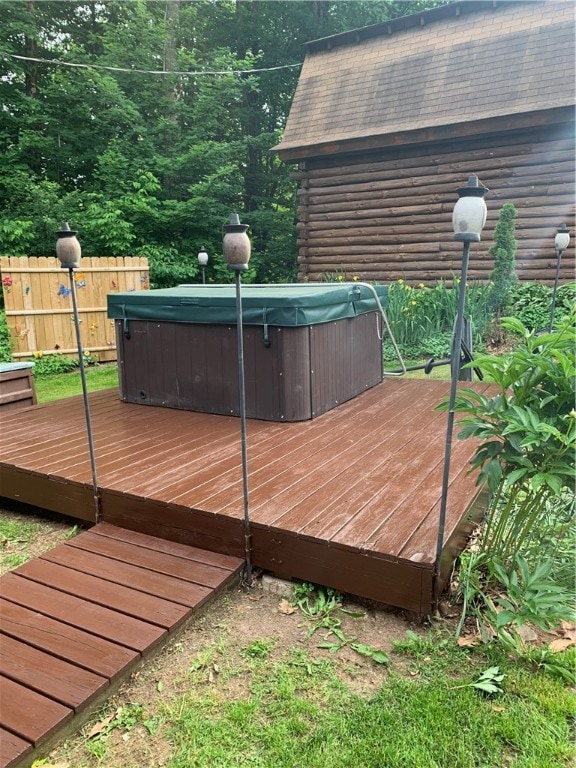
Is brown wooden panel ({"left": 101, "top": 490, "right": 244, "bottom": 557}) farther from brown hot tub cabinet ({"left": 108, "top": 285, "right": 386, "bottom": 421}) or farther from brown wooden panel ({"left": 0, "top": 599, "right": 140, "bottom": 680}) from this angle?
brown hot tub cabinet ({"left": 108, "top": 285, "right": 386, "bottom": 421})

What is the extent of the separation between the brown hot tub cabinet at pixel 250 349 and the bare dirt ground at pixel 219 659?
163 centimetres

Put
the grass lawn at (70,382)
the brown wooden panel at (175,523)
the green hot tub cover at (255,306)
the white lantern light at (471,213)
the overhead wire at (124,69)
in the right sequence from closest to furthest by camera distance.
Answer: the white lantern light at (471,213)
the brown wooden panel at (175,523)
the green hot tub cover at (255,306)
the grass lawn at (70,382)
the overhead wire at (124,69)

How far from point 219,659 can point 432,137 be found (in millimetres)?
8006

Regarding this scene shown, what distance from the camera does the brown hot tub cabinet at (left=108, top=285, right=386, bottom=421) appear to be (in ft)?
11.5

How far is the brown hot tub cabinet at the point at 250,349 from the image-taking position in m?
3.51

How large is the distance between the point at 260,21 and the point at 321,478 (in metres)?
16.0

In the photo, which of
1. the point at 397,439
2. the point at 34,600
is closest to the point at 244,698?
the point at 34,600

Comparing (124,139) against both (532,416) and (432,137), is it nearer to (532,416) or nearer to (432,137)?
(432,137)

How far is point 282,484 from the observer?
8.37ft

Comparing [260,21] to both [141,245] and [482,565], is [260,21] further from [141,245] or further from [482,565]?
[482,565]

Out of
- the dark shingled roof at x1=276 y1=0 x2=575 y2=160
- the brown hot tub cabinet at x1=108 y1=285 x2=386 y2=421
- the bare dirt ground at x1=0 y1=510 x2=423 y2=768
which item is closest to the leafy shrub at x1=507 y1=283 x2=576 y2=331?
the dark shingled roof at x1=276 y1=0 x2=575 y2=160

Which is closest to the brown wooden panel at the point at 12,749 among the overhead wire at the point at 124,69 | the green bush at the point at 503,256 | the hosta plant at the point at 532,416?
the hosta plant at the point at 532,416

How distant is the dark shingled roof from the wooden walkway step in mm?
7479

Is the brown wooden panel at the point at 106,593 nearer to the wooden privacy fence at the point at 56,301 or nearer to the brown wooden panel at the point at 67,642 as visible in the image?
the brown wooden panel at the point at 67,642
